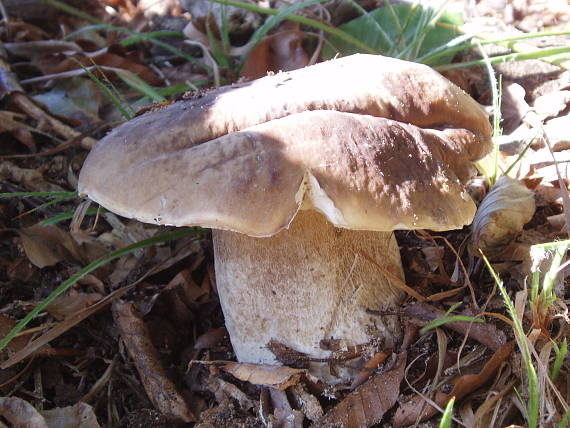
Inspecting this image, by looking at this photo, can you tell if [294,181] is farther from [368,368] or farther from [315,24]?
[315,24]

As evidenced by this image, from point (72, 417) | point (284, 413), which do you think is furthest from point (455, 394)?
point (72, 417)

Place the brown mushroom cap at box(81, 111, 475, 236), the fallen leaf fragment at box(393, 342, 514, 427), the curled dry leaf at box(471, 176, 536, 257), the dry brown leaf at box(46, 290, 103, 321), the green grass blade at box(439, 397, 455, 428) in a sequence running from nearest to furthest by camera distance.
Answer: the green grass blade at box(439, 397, 455, 428), the brown mushroom cap at box(81, 111, 475, 236), the fallen leaf fragment at box(393, 342, 514, 427), the curled dry leaf at box(471, 176, 536, 257), the dry brown leaf at box(46, 290, 103, 321)

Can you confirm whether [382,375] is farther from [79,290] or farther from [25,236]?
[25,236]

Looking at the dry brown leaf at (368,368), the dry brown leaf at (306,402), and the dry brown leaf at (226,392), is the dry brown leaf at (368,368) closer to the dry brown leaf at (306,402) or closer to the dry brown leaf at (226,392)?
the dry brown leaf at (306,402)

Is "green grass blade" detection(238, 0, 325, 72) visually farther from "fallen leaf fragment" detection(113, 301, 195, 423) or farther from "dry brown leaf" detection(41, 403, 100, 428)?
"dry brown leaf" detection(41, 403, 100, 428)

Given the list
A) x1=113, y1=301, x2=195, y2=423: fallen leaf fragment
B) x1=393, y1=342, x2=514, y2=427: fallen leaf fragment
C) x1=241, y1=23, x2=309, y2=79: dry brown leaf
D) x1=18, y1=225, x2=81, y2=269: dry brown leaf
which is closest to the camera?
x1=393, y1=342, x2=514, y2=427: fallen leaf fragment

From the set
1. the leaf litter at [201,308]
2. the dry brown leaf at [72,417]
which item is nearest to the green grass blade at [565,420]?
the leaf litter at [201,308]

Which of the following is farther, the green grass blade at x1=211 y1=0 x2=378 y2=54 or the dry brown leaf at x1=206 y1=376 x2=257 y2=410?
the green grass blade at x1=211 y1=0 x2=378 y2=54

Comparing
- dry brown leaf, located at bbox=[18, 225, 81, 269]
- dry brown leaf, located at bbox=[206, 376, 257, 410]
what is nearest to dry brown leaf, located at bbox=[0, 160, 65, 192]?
dry brown leaf, located at bbox=[18, 225, 81, 269]
